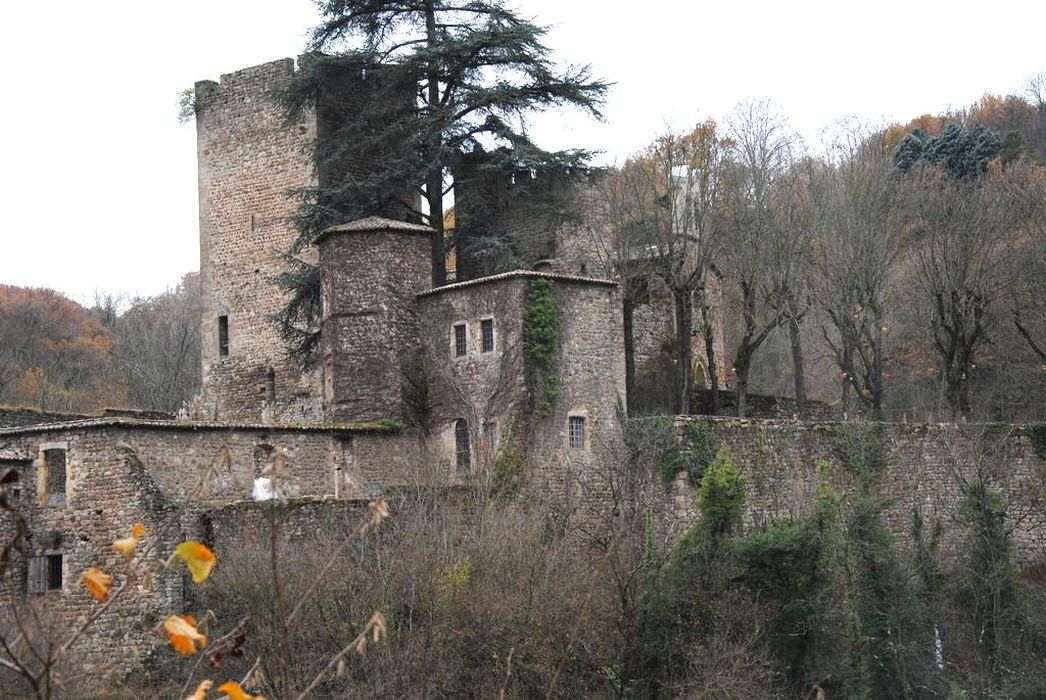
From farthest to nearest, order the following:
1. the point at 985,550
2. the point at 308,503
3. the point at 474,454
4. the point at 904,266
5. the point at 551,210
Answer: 1. the point at 904,266
2. the point at 551,210
3. the point at 985,550
4. the point at 474,454
5. the point at 308,503

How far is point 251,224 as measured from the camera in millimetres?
40250

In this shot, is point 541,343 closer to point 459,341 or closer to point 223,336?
point 459,341

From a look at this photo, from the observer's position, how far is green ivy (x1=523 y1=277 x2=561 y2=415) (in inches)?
1131

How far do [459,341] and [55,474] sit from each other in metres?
7.61

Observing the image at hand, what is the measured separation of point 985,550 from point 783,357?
2184 cm

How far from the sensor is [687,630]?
2561cm

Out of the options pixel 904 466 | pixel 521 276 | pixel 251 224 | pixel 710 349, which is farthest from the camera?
pixel 251 224

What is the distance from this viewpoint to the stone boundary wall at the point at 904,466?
30.4 meters

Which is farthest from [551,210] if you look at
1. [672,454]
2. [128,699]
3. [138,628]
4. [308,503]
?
[128,699]

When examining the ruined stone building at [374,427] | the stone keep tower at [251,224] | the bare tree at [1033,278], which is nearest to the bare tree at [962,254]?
the bare tree at [1033,278]

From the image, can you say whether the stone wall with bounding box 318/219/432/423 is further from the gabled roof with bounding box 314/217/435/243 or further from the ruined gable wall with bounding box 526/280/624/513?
the ruined gable wall with bounding box 526/280/624/513

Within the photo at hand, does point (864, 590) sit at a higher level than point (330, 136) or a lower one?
lower

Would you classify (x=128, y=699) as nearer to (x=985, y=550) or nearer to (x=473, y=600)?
(x=473, y=600)

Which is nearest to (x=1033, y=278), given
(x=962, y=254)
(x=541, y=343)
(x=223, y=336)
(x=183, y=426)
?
(x=962, y=254)
